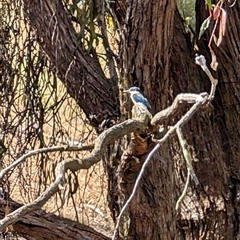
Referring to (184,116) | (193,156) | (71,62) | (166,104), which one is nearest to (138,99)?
(184,116)

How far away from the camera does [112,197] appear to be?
1842 mm

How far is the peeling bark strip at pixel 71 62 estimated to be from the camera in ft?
5.91

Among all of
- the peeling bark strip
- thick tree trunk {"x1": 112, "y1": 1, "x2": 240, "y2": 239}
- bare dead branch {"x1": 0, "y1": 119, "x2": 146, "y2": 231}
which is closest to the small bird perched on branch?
bare dead branch {"x1": 0, "y1": 119, "x2": 146, "y2": 231}

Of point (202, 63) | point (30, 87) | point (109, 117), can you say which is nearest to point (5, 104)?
point (30, 87)

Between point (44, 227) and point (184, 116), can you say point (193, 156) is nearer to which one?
point (44, 227)

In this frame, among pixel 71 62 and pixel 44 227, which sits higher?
pixel 71 62

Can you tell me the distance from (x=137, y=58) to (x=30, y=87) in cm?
66

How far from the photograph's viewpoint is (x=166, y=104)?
175cm

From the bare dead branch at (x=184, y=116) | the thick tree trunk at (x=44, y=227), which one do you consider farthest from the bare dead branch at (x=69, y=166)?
the thick tree trunk at (x=44, y=227)

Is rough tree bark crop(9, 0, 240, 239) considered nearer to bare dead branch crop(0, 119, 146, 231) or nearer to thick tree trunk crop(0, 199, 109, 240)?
thick tree trunk crop(0, 199, 109, 240)

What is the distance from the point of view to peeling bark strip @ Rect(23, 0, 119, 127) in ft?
5.91

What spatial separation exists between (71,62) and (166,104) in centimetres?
28

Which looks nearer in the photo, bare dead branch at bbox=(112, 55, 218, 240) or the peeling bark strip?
bare dead branch at bbox=(112, 55, 218, 240)

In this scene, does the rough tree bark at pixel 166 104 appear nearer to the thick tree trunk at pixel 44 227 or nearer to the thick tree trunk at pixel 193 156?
the thick tree trunk at pixel 193 156
